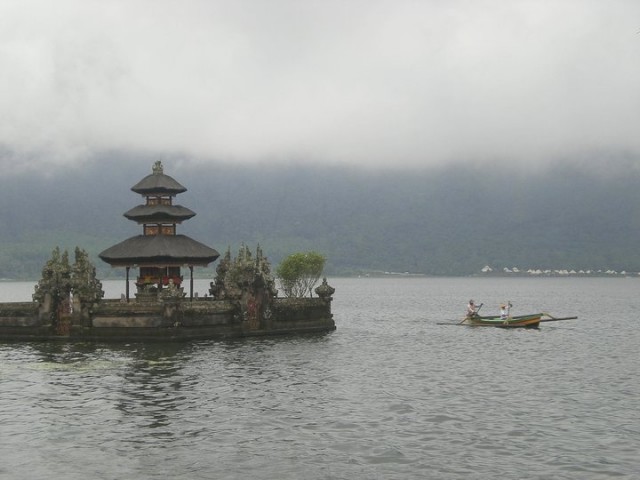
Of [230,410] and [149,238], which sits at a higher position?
[149,238]

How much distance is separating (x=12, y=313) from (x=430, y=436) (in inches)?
1963

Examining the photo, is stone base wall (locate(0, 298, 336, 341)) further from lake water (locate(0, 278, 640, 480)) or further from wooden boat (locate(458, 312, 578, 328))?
wooden boat (locate(458, 312, 578, 328))

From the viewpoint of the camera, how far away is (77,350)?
66.7 m

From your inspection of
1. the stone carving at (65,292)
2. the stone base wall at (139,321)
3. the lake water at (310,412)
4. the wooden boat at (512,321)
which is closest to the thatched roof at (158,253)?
the stone base wall at (139,321)

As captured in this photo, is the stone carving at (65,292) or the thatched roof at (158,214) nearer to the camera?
the stone carving at (65,292)

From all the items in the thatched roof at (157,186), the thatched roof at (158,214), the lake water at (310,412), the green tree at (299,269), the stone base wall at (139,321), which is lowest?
the lake water at (310,412)

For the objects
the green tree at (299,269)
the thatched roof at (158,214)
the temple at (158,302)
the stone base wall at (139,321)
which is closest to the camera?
the stone base wall at (139,321)

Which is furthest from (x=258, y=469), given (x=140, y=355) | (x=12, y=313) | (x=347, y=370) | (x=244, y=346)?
(x=12, y=313)

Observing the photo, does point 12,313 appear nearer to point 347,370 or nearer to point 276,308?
point 276,308

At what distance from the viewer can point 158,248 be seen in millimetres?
80250

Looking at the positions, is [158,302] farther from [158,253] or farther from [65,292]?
[65,292]

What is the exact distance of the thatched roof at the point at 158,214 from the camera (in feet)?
274

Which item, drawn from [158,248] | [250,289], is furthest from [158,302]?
[158,248]

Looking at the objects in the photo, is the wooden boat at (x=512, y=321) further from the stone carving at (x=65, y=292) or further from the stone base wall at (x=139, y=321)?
the stone carving at (x=65, y=292)
